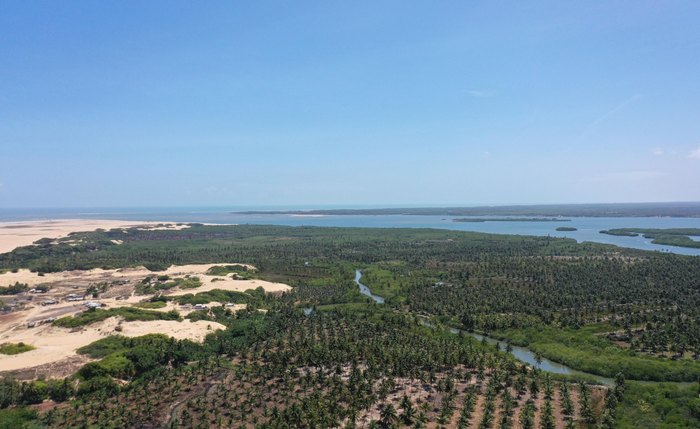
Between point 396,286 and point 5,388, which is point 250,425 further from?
point 396,286

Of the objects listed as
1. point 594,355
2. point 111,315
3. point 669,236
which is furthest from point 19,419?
point 669,236

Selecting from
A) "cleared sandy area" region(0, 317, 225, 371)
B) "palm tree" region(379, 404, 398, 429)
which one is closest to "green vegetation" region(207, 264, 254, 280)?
"cleared sandy area" region(0, 317, 225, 371)

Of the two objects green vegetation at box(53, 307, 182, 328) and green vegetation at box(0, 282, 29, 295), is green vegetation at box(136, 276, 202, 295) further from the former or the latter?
green vegetation at box(0, 282, 29, 295)

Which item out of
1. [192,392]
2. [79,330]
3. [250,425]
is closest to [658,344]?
[250,425]

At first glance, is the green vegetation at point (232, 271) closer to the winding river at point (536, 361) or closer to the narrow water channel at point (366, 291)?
the narrow water channel at point (366, 291)

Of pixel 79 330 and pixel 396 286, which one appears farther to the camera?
pixel 396 286
